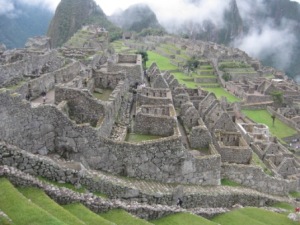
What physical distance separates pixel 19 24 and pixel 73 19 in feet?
201

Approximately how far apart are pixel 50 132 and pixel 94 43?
50331 mm

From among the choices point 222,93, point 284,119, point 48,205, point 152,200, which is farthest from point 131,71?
point 222,93

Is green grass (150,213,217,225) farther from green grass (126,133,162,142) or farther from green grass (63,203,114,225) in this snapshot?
green grass (126,133,162,142)

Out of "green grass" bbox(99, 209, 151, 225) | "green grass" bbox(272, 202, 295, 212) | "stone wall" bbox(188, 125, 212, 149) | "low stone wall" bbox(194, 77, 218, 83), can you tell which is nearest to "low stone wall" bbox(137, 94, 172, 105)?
"stone wall" bbox(188, 125, 212, 149)

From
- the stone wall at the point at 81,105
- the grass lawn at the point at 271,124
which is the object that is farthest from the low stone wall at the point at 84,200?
the grass lawn at the point at 271,124

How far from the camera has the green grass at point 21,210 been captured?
36.6 ft

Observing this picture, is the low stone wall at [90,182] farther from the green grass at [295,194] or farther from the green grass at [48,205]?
the green grass at [295,194]

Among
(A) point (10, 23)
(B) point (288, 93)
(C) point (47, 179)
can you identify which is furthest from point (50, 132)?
(B) point (288, 93)

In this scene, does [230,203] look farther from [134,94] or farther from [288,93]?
[288,93]

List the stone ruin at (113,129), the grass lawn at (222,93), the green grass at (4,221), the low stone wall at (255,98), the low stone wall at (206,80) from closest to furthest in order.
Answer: the green grass at (4,221) < the stone ruin at (113,129) < the low stone wall at (255,98) < the grass lawn at (222,93) < the low stone wall at (206,80)

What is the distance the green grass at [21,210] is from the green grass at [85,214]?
63.7 inches

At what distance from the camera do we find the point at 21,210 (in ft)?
37.9

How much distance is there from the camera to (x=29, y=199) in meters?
12.5

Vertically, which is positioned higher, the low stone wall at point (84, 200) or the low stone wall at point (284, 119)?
the low stone wall at point (84, 200)
